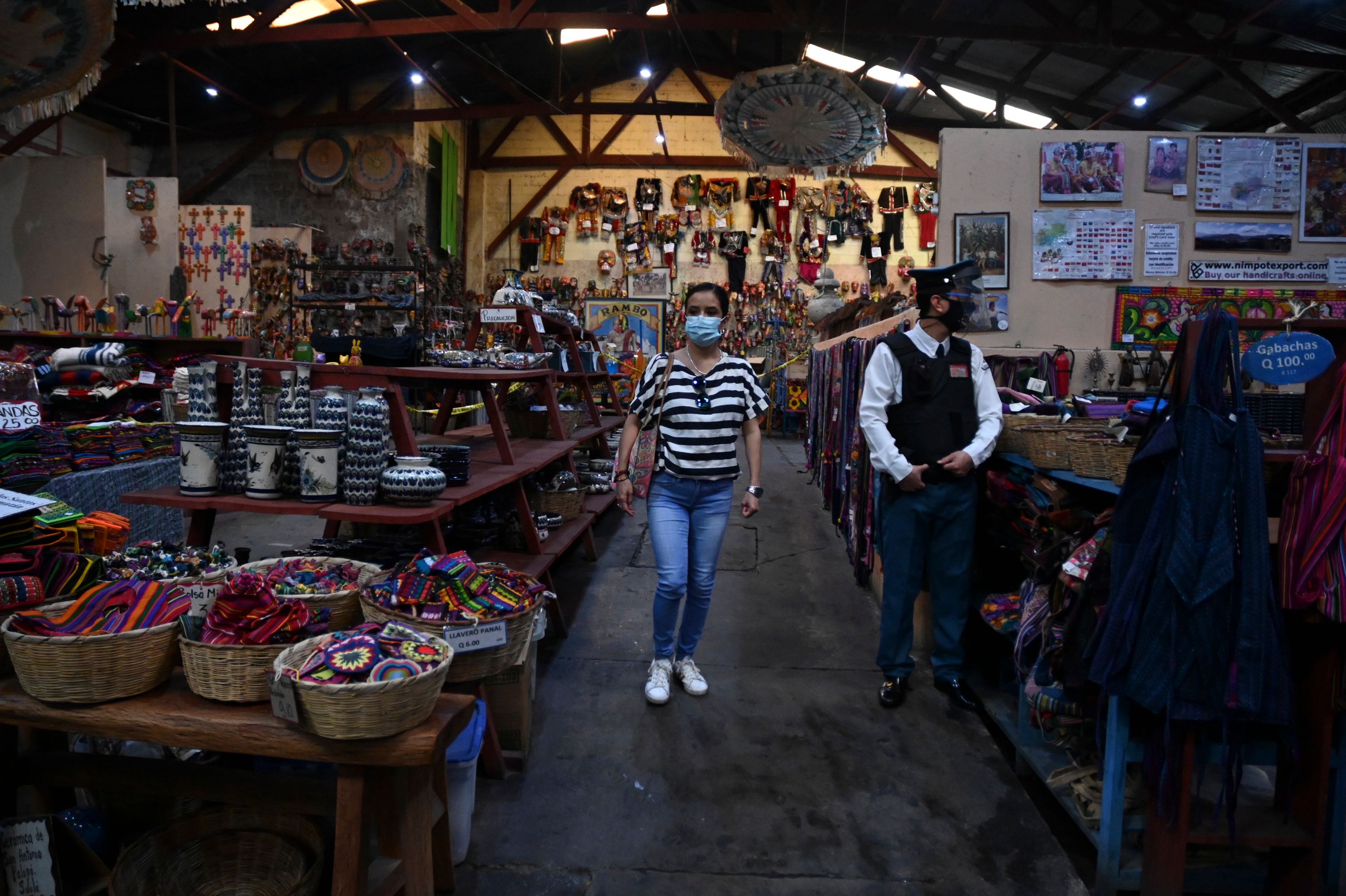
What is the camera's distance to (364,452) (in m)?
2.50

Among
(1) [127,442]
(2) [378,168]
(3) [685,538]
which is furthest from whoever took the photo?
(2) [378,168]

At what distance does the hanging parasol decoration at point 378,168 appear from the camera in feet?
36.7

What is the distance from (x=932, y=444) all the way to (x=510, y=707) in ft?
5.76

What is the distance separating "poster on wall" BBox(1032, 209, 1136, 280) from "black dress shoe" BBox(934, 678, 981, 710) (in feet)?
6.79

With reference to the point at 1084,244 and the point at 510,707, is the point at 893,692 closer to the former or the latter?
the point at 510,707

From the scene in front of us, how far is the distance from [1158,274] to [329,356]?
4913 millimetres

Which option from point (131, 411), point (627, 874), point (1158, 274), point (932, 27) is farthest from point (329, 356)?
point (932, 27)

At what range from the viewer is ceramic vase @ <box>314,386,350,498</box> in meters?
2.51

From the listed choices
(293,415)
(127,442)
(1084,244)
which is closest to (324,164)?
(127,442)

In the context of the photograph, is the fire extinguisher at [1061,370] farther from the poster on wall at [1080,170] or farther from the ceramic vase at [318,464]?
the ceramic vase at [318,464]

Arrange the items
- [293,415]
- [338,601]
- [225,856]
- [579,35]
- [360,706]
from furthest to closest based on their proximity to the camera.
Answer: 1. [579,35]
2. [293,415]
3. [338,601]
4. [225,856]
5. [360,706]

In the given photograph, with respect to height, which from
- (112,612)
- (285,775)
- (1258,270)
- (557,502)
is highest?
(1258,270)

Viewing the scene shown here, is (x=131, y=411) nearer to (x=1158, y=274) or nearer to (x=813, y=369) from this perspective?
(x=813, y=369)

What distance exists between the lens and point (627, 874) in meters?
2.07
